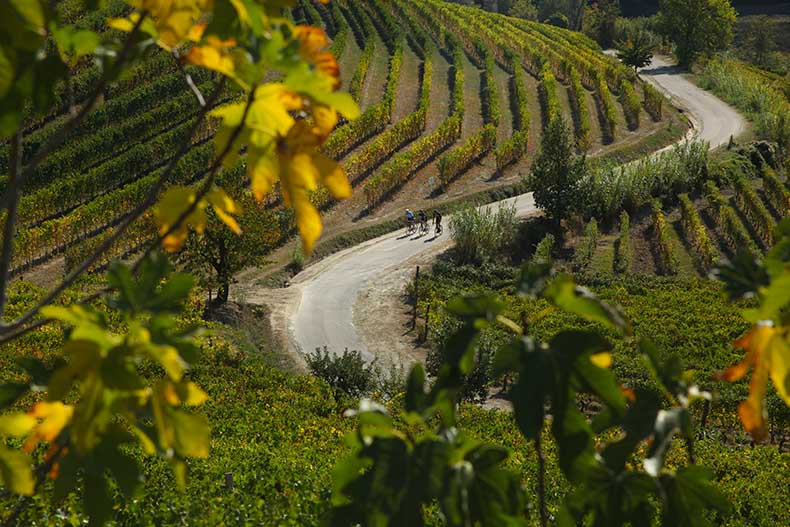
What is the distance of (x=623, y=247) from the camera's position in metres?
21.8

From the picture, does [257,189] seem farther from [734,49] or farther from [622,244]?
[734,49]

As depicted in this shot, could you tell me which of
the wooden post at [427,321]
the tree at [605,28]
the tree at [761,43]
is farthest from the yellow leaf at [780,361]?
the tree at [761,43]

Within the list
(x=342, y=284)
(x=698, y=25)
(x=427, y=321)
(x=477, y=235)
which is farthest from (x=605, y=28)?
(x=427, y=321)

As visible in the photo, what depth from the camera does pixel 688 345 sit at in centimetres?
1579

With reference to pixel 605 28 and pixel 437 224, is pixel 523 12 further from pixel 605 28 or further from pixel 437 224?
pixel 437 224

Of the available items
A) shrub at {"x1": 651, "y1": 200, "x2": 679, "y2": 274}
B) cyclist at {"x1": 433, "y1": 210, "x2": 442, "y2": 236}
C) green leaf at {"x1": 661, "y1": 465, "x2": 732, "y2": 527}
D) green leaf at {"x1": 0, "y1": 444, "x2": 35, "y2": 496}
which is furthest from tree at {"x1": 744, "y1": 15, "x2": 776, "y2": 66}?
green leaf at {"x1": 0, "y1": 444, "x2": 35, "y2": 496}

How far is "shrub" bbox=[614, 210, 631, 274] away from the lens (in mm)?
20812

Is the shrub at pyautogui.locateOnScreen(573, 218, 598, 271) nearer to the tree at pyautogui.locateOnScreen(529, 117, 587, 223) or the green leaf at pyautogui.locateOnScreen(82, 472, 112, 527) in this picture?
the tree at pyautogui.locateOnScreen(529, 117, 587, 223)

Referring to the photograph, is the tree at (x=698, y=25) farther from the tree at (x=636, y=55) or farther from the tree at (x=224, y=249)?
the tree at (x=224, y=249)

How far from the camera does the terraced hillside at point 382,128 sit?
22328mm

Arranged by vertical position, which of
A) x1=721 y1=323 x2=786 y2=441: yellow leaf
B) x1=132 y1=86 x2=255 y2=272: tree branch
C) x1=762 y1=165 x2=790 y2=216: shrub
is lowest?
x1=762 y1=165 x2=790 y2=216: shrub

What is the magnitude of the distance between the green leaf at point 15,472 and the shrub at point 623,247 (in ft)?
67.4

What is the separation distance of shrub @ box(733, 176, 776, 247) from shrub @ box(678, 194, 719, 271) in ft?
4.88

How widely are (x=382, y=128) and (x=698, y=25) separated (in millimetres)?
27393
